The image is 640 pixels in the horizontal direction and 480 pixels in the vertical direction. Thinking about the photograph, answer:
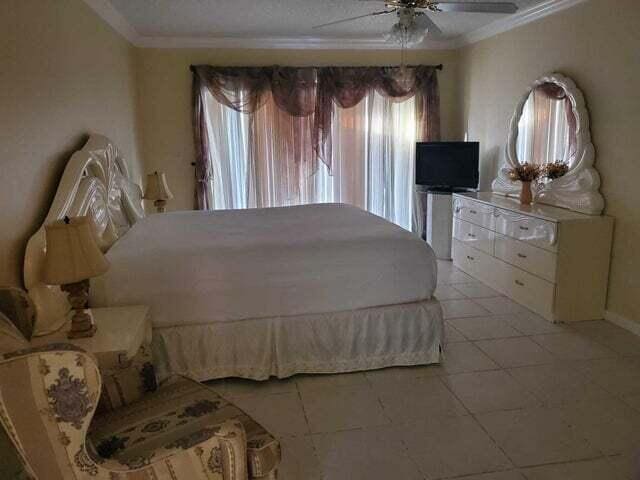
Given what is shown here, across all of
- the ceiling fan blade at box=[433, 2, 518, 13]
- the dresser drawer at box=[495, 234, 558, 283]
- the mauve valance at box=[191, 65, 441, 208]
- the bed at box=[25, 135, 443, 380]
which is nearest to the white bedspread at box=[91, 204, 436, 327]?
the bed at box=[25, 135, 443, 380]

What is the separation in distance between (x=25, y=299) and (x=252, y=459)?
1046 millimetres

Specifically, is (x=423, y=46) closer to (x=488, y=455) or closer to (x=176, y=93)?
(x=176, y=93)

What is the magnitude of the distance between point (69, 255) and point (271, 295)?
1137 millimetres

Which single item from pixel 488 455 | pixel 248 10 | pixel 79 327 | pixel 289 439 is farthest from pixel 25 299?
pixel 248 10

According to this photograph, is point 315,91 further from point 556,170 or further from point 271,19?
point 556,170

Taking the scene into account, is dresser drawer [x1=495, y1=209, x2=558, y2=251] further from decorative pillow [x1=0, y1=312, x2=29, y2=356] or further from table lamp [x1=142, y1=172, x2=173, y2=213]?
decorative pillow [x1=0, y1=312, x2=29, y2=356]

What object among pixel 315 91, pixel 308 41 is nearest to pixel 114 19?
pixel 308 41

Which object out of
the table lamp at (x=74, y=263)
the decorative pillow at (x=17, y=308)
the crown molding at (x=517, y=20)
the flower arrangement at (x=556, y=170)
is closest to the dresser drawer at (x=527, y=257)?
the flower arrangement at (x=556, y=170)

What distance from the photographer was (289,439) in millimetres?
Answer: 2373

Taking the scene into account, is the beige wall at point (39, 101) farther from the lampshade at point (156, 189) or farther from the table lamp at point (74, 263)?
the lampshade at point (156, 189)

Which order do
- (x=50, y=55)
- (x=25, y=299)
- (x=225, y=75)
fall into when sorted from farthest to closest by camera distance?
(x=225, y=75)
(x=50, y=55)
(x=25, y=299)

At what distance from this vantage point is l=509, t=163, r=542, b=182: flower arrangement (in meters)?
4.32

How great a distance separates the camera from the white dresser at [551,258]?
12.0 feet

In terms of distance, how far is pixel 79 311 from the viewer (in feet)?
7.02
